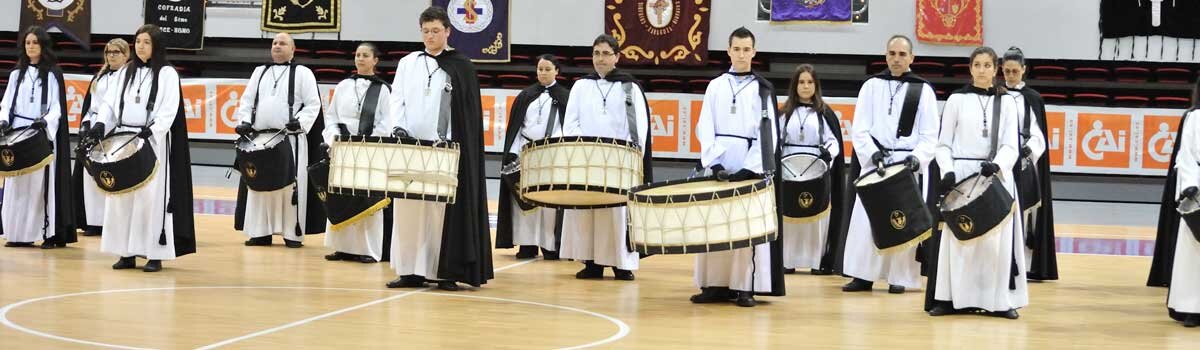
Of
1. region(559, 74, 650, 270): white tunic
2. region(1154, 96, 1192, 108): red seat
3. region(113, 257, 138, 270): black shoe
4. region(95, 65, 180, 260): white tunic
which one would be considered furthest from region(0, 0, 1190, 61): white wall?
region(113, 257, 138, 270): black shoe

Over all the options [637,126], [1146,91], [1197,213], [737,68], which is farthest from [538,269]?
[1146,91]

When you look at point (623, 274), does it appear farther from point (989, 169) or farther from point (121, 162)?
point (121, 162)

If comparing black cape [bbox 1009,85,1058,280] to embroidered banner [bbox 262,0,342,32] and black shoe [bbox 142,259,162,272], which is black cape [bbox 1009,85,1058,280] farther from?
embroidered banner [bbox 262,0,342,32]

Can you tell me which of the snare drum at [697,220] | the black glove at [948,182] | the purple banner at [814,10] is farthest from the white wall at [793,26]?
the snare drum at [697,220]

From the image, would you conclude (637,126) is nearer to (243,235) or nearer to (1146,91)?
(243,235)

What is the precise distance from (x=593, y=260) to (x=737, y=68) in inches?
85.5

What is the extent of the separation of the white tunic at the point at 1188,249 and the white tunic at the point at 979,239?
0.85 m

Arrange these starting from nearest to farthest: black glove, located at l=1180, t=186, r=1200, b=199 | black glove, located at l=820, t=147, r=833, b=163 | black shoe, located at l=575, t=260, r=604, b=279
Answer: black glove, located at l=1180, t=186, r=1200, b=199, black shoe, located at l=575, t=260, r=604, b=279, black glove, located at l=820, t=147, r=833, b=163

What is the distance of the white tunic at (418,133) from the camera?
8.29 meters

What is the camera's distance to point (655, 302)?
8211 mm

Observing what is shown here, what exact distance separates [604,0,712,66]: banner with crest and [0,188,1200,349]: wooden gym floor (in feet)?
32.5

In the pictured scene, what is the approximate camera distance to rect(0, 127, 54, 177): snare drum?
10469 mm

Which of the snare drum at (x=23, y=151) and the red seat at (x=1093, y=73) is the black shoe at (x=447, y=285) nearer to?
the snare drum at (x=23, y=151)

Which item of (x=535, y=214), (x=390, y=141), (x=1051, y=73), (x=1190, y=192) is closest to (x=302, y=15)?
(x=535, y=214)
